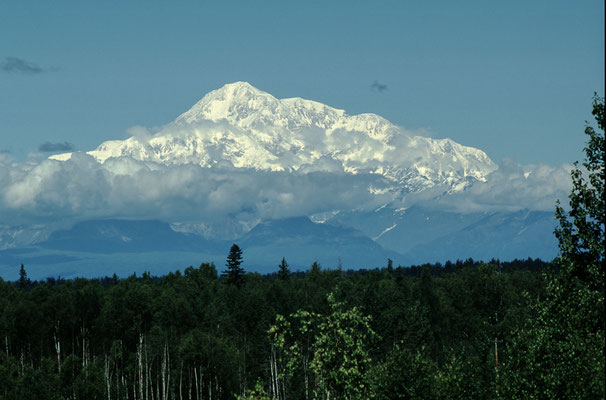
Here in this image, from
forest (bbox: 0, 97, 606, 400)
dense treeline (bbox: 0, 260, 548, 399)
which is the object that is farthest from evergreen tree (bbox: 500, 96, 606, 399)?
dense treeline (bbox: 0, 260, 548, 399)

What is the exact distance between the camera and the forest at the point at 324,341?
3366 cm

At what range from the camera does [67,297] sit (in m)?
182

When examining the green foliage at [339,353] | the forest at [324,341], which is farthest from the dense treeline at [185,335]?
the green foliage at [339,353]

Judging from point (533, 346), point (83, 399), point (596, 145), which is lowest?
point (83, 399)

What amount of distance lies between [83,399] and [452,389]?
250 feet

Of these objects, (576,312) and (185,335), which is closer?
(576,312)

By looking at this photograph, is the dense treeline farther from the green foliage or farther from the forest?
the green foliage

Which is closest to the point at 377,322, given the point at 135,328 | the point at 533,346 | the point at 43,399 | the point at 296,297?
the point at 296,297

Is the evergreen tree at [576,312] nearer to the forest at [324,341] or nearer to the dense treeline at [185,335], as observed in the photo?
the forest at [324,341]

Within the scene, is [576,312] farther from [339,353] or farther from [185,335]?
[185,335]

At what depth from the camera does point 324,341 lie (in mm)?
33969

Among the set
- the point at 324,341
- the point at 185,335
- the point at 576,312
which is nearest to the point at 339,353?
the point at 324,341

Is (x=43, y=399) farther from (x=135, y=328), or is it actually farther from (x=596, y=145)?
(x=596, y=145)

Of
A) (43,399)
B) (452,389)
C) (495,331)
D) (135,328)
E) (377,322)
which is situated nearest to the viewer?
(452,389)
